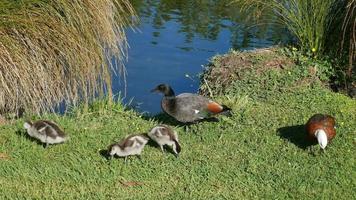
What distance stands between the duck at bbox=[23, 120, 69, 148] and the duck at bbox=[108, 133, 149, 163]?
52 cm

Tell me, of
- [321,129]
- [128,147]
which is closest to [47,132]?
[128,147]

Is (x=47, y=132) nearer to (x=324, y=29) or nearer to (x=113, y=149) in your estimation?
(x=113, y=149)

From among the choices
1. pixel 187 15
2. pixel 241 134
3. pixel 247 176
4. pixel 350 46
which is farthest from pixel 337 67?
pixel 187 15

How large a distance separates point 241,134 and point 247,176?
94cm

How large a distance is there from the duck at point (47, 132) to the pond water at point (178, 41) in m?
2.31

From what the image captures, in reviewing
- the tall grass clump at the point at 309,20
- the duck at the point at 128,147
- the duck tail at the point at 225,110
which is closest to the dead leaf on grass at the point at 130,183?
the duck at the point at 128,147

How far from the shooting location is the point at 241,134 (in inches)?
A: 269

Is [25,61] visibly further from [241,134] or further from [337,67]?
[337,67]

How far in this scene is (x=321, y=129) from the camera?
6355mm

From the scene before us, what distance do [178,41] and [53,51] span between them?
5155mm

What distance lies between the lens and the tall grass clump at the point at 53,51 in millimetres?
6754

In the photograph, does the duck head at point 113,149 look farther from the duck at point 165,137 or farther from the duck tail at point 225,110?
the duck tail at point 225,110

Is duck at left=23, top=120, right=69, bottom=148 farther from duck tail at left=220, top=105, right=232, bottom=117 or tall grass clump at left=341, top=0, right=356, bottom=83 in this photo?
tall grass clump at left=341, top=0, right=356, bottom=83

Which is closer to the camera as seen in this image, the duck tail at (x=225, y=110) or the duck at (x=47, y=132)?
the duck at (x=47, y=132)
